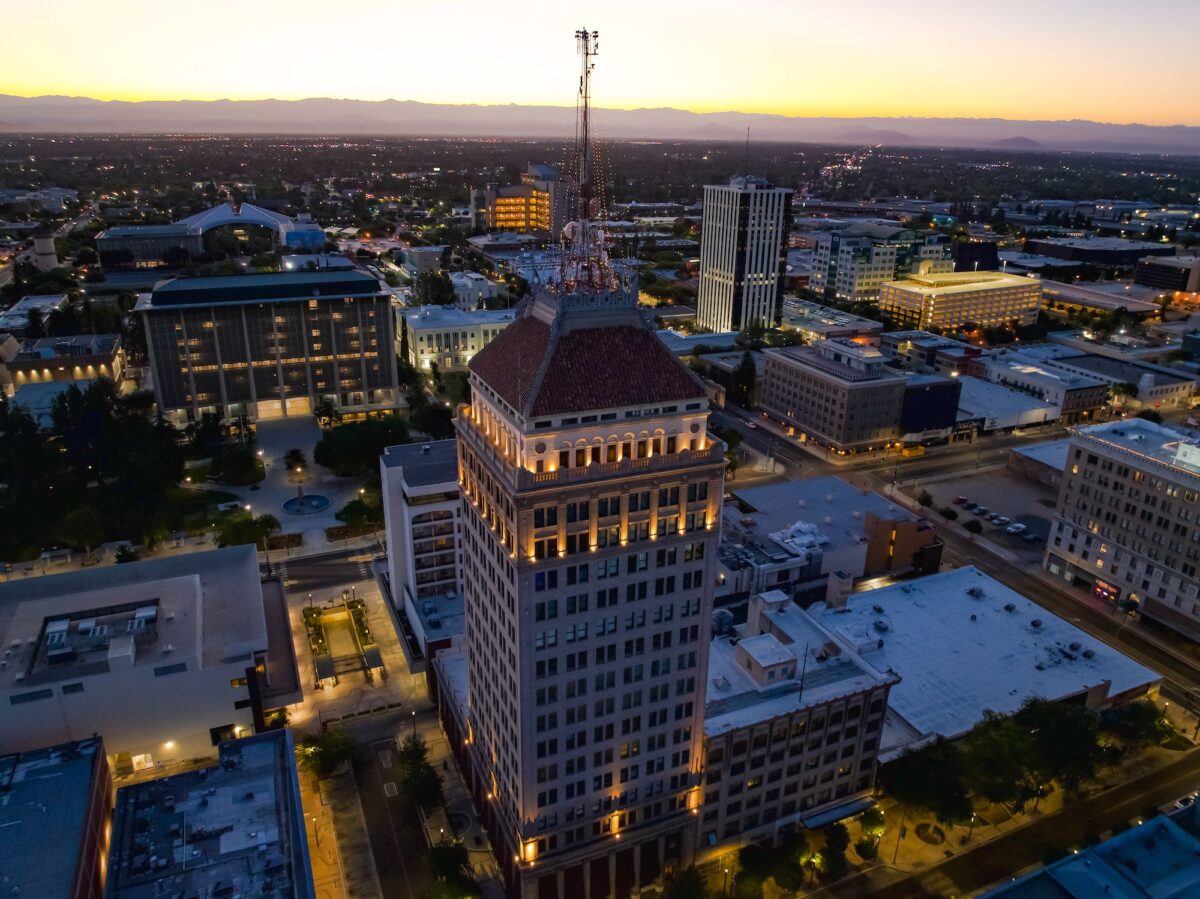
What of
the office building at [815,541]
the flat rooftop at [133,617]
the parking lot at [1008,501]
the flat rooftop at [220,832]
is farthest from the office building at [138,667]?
the parking lot at [1008,501]

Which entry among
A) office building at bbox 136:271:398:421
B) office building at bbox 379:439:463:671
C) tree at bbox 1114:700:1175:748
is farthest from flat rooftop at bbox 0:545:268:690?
tree at bbox 1114:700:1175:748

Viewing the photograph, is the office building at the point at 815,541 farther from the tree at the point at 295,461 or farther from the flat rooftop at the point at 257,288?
the flat rooftop at the point at 257,288

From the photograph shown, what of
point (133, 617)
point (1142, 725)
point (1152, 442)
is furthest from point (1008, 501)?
point (133, 617)

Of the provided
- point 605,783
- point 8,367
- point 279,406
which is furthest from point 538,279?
point 8,367

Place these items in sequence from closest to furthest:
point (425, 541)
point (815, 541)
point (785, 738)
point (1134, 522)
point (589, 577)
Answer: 1. point (589, 577)
2. point (785, 738)
3. point (425, 541)
4. point (1134, 522)
5. point (815, 541)

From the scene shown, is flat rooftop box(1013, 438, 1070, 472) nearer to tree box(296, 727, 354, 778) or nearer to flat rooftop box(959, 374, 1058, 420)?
flat rooftop box(959, 374, 1058, 420)

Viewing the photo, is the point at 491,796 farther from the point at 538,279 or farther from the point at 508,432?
the point at 538,279

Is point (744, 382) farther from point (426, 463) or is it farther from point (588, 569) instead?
point (588, 569)
